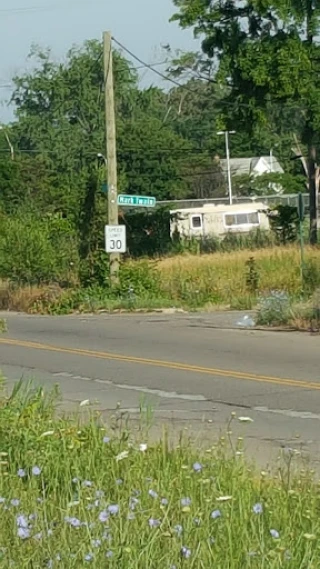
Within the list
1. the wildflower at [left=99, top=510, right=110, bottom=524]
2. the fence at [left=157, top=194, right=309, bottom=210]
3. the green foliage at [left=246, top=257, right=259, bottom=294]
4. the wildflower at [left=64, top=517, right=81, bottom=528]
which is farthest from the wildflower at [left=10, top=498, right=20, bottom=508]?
the fence at [left=157, top=194, right=309, bottom=210]

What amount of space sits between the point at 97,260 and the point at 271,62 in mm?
17897

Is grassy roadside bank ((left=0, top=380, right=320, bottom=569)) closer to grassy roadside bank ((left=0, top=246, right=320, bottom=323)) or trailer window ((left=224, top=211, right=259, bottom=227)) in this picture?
grassy roadside bank ((left=0, top=246, right=320, bottom=323))

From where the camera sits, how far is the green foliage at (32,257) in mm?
35469

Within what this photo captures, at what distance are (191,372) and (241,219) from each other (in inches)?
2022

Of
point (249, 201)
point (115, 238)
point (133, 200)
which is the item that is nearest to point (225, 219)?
point (249, 201)

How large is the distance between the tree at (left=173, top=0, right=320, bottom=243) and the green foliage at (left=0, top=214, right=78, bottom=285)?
15292mm

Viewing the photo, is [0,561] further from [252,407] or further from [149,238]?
[149,238]

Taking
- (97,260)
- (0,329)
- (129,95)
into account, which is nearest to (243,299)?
Result: (97,260)

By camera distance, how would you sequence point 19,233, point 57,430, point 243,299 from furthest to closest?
1. point 19,233
2. point 243,299
3. point 57,430

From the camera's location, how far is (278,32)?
162 feet

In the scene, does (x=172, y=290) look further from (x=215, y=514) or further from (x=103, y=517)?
(x=103, y=517)

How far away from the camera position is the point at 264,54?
48.5 m

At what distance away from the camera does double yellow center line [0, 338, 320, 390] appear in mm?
14567

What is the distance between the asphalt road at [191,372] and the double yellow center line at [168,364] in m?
0.01
